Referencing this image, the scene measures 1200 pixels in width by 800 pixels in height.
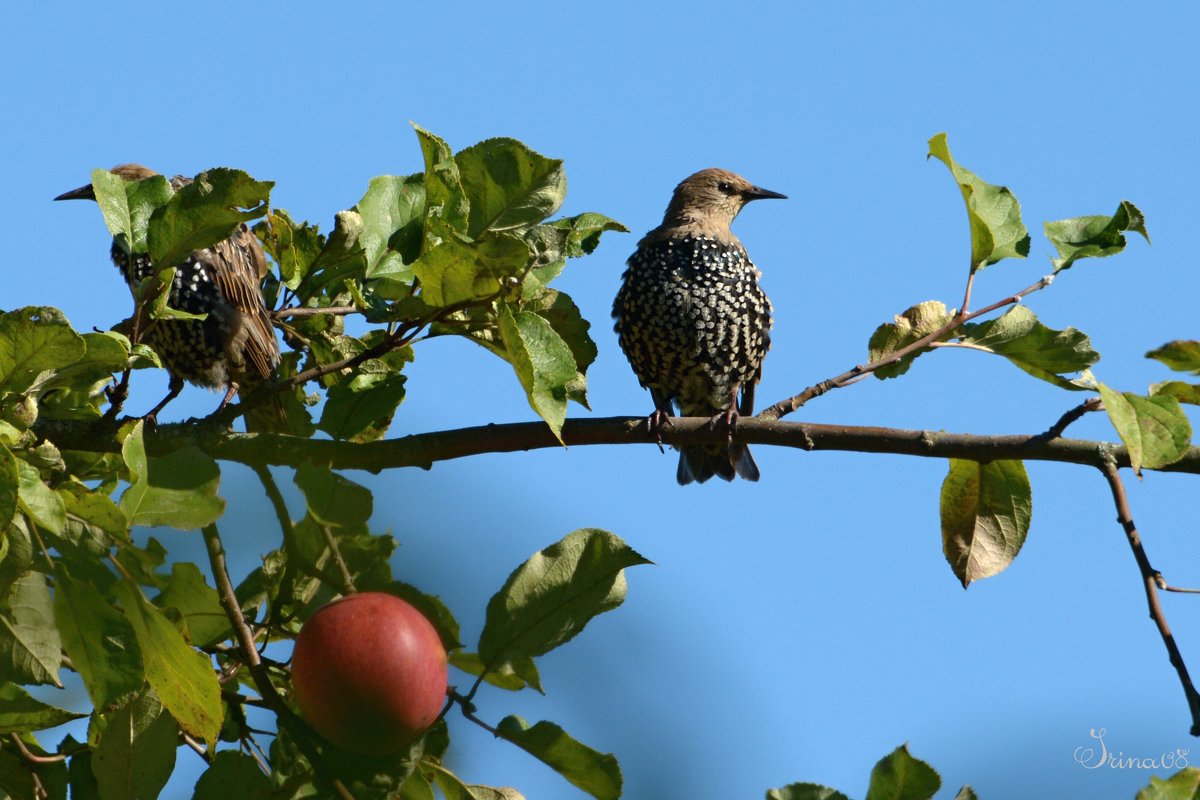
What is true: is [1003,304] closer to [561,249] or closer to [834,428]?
[834,428]

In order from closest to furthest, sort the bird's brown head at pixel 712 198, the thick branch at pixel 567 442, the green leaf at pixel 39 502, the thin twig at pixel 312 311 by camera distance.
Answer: the green leaf at pixel 39 502 → the thick branch at pixel 567 442 → the thin twig at pixel 312 311 → the bird's brown head at pixel 712 198

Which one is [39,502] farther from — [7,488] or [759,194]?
[759,194]

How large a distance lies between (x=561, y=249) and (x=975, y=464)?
3.13 feet

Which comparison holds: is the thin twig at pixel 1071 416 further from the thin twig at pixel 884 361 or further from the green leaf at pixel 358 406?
the green leaf at pixel 358 406

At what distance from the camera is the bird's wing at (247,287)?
502 centimetres

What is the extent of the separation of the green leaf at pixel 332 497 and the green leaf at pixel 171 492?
15 cm

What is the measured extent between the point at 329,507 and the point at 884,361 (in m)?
1.15

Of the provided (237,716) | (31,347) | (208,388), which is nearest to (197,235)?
(31,347)

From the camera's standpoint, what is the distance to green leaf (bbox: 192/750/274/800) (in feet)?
7.82

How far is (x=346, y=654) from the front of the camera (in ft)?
6.73

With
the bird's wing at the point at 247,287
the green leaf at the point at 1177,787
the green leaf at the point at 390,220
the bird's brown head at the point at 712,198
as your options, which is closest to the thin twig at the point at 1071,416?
the green leaf at the point at 1177,787

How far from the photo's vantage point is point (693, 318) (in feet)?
18.4

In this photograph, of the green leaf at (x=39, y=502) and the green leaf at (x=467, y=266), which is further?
the green leaf at (x=467, y=266)

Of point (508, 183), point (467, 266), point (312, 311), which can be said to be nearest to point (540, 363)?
point (467, 266)
